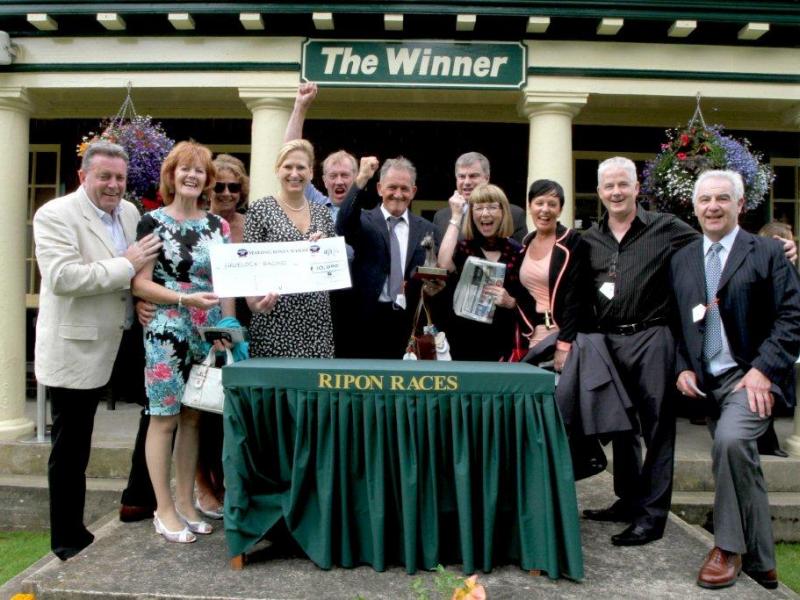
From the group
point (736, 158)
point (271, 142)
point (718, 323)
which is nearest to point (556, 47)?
point (736, 158)

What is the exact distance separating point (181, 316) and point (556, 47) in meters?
4.17

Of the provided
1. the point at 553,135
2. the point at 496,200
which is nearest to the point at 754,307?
the point at 496,200

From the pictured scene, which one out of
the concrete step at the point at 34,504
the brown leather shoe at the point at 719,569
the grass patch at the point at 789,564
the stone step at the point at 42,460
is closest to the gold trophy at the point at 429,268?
the brown leather shoe at the point at 719,569

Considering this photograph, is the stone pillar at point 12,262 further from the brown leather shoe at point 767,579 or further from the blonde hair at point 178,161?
the brown leather shoe at point 767,579

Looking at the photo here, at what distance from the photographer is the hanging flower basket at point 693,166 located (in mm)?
5633

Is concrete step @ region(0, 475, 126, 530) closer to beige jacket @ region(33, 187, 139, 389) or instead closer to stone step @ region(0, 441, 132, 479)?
stone step @ region(0, 441, 132, 479)

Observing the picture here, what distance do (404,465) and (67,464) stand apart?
1.69 m

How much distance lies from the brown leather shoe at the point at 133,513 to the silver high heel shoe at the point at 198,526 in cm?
30

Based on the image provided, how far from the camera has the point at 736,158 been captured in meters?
5.65

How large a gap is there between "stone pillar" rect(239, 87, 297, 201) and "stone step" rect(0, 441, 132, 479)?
242 centimetres

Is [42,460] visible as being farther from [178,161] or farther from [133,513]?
[178,161]

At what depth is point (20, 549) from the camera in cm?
492

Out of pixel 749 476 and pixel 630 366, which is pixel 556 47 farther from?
pixel 749 476

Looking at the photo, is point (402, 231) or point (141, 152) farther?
point (141, 152)
